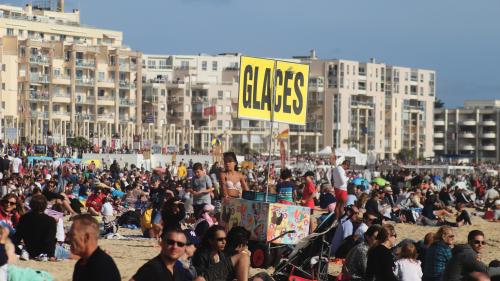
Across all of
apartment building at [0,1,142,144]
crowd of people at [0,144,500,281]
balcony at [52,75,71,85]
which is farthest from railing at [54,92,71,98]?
crowd of people at [0,144,500,281]

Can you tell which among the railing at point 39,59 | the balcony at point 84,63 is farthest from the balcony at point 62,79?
the railing at point 39,59

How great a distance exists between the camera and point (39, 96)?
3371 inches

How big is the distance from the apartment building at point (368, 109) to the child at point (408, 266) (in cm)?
10525

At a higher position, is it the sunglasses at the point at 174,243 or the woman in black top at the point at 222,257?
the sunglasses at the point at 174,243

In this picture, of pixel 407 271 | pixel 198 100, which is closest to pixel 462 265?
pixel 407 271

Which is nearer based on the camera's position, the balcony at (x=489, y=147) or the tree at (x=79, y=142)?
the tree at (x=79, y=142)

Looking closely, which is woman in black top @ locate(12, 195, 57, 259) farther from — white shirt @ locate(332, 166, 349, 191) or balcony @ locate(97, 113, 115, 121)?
balcony @ locate(97, 113, 115, 121)

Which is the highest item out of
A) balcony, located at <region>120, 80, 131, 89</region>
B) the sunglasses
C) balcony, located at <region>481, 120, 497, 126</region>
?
balcony, located at <region>120, 80, 131, 89</region>

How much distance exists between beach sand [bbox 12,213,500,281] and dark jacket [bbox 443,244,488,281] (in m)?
3.60

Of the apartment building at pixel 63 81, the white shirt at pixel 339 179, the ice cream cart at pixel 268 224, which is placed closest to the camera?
the ice cream cart at pixel 268 224

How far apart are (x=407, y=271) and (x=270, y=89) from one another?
391 centimetres

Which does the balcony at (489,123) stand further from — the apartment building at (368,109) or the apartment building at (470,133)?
the apartment building at (368,109)

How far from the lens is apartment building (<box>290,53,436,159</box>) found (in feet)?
390

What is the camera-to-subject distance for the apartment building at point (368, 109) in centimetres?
11900
